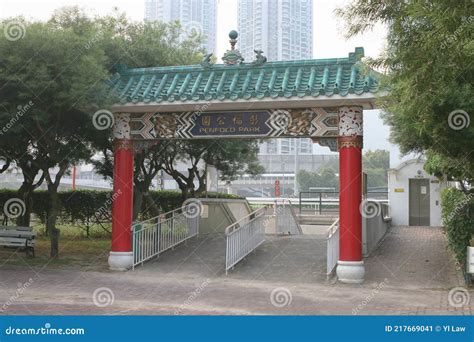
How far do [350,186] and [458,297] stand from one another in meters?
2.97

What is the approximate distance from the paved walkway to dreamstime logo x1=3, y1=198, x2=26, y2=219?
19.9 feet

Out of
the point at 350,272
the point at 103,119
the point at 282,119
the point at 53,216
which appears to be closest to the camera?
the point at 350,272

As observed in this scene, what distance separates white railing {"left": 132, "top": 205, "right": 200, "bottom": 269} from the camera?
42.0ft

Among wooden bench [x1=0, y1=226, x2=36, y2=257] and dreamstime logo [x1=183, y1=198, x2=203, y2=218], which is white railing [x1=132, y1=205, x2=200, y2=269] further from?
wooden bench [x1=0, y1=226, x2=36, y2=257]

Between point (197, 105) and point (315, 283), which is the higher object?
point (197, 105)

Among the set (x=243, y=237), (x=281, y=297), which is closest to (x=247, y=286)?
(x=281, y=297)

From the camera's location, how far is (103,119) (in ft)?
39.6

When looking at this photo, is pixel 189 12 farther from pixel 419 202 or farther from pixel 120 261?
pixel 120 261

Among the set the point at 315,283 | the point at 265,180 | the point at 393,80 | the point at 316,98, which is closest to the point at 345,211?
the point at 315,283

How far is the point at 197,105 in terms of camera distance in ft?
38.0

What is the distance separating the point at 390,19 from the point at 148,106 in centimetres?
610

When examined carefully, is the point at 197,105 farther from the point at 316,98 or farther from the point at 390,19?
the point at 390,19
